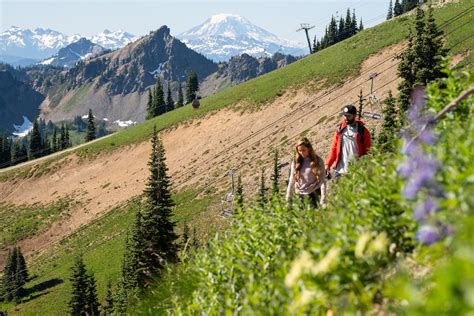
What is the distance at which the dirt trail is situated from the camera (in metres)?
72.4

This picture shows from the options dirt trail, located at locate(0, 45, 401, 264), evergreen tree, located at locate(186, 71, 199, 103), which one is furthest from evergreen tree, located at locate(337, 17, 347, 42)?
dirt trail, located at locate(0, 45, 401, 264)

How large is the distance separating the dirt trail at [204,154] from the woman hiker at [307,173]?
47.7 metres

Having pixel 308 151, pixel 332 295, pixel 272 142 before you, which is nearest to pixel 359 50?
pixel 272 142

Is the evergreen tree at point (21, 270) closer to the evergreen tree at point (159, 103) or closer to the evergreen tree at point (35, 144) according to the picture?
the evergreen tree at point (35, 144)

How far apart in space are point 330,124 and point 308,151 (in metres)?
56.6

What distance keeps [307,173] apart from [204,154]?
77.0 m

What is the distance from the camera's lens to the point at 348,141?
11.2m

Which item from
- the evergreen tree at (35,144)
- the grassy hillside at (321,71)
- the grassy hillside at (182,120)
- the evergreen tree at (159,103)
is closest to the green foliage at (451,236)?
the grassy hillside at (182,120)

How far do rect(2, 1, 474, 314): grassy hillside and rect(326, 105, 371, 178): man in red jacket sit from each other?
4703cm

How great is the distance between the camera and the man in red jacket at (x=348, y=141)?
11.0 metres

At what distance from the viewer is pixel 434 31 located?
37812mm

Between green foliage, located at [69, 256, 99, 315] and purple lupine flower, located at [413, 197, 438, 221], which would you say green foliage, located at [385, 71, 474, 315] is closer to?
purple lupine flower, located at [413, 197, 438, 221]

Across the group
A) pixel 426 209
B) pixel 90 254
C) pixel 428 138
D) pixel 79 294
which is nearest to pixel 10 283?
pixel 90 254

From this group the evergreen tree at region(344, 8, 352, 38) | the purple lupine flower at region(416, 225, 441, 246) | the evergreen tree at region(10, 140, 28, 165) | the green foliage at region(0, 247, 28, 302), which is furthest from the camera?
the evergreen tree at region(344, 8, 352, 38)
